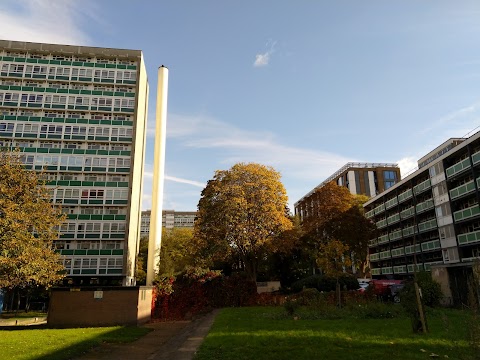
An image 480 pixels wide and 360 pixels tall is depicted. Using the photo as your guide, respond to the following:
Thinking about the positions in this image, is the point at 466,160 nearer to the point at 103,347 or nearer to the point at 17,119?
the point at 103,347

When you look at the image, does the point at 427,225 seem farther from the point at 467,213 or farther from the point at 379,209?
the point at 379,209

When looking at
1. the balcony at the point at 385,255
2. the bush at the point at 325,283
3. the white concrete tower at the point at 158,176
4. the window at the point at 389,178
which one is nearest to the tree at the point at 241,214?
the bush at the point at 325,283

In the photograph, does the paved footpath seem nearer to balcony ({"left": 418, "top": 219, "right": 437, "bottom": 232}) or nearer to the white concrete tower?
the white concrete tower

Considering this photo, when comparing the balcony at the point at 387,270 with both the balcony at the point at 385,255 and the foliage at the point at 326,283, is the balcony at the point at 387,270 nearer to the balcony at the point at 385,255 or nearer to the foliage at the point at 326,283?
the balcony at the point at 385,255

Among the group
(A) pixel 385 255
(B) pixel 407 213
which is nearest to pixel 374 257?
(A) pixel 385 255

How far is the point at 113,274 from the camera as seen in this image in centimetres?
5394

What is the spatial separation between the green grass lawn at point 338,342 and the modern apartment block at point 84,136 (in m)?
43.1

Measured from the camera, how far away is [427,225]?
51250mm

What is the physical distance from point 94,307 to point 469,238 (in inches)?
1499

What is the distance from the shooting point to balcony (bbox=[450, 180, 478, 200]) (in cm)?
4101

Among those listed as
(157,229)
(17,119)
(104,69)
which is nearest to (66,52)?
(104,69)

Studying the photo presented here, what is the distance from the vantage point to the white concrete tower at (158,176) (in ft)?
157

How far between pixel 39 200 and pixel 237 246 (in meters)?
18.8

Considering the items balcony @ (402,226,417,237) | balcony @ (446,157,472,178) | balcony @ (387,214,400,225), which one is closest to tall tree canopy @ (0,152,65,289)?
balcony @ (446,157,472,178)
